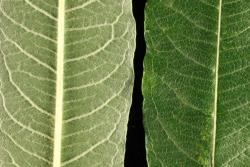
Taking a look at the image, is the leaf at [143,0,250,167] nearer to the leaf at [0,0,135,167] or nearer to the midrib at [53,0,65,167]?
the leaf at [0,0,135,167]

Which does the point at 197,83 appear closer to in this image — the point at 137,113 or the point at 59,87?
the point at 137,113

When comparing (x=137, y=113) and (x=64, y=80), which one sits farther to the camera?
(x=137, y=113)

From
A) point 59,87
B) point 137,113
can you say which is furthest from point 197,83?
point 59,87

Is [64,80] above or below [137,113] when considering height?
above

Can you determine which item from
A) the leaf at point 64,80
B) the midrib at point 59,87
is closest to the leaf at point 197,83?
the leaf at point 64,80

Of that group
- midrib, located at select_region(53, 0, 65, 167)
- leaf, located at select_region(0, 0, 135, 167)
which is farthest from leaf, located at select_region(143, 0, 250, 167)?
midrib, located at select_region(53, 0, 65, 167)

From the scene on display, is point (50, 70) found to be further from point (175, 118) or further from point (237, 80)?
point (237, 80)
